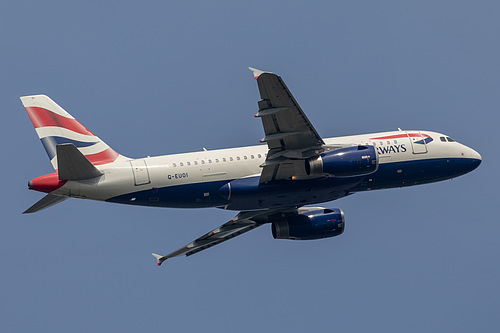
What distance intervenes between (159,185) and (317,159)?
30.2 feet

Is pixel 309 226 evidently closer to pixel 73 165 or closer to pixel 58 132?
pixel 73 165

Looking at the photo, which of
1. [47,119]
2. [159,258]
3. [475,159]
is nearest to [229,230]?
[159,258]

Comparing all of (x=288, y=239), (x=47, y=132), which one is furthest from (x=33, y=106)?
(x=288, y=239)

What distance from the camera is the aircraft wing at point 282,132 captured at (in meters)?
43.7

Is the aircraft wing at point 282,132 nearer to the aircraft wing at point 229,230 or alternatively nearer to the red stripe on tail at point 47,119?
the aircraft wing at point 229,230

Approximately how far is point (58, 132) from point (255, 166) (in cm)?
1182

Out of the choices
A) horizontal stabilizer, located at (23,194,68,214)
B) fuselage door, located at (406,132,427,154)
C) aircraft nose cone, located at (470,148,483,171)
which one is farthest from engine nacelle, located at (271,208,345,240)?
horizontal stabilizer, located at (23,194,68,214)

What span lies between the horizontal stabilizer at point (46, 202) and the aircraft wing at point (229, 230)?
435 inches

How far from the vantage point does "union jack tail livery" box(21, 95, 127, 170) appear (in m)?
48.7

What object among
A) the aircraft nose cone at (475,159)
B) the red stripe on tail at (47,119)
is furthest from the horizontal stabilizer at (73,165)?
the aircraft nose cone at (475,159)

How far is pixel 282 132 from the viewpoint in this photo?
46.0 m

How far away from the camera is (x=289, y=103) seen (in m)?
44.6

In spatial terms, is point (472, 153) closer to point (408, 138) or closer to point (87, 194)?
point (408, 138)

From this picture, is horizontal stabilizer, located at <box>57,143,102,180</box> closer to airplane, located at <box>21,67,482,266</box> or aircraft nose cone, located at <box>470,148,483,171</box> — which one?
airplane, located at <box>21,67,482,266</box>
